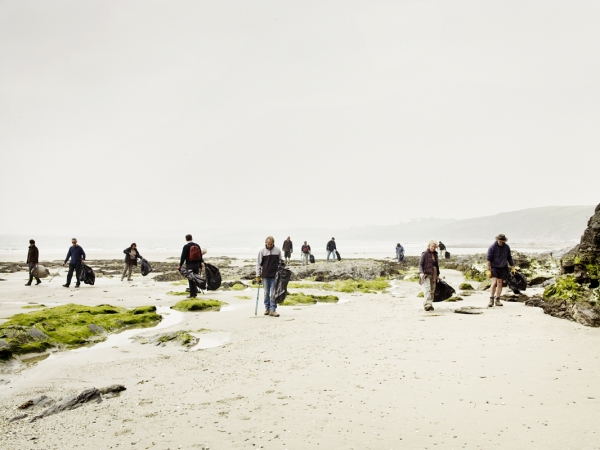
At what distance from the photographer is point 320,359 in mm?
7344

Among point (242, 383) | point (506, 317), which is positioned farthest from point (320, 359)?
point (506, 317)

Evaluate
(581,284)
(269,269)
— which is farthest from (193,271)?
(581,284)

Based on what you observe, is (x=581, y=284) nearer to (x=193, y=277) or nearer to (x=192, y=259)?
A: (x=193, y=277)

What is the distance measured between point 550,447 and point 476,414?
2.86ft

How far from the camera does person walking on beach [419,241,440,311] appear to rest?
40.9ft

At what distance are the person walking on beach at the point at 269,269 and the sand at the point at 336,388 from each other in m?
2.01

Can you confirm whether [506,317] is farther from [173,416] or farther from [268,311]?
[173,416]

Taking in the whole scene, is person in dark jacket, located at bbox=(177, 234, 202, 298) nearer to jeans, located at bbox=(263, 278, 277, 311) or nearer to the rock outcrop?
jeans, located at bbox=(263, 278, 277, 311)

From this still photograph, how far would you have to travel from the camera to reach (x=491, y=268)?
500 inches

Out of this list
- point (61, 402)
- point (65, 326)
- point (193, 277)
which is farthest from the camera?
point (193, 277)

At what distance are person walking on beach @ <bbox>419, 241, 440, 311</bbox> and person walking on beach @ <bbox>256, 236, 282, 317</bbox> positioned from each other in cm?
442

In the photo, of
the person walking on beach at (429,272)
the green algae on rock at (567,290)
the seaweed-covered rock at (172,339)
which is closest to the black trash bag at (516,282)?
the green algae on rock at (567,290)

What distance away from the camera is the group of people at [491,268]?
12.5 m

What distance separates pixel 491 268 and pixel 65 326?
11.8m
